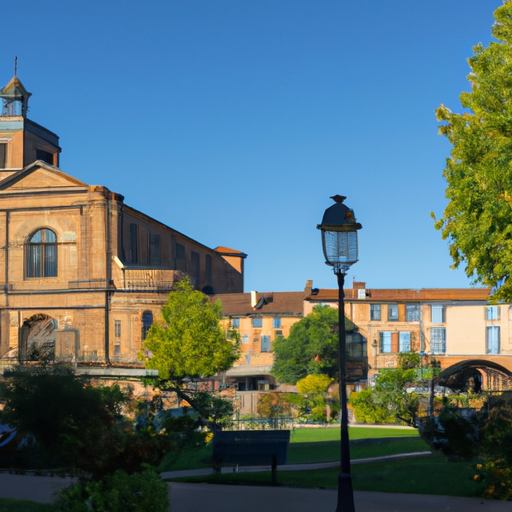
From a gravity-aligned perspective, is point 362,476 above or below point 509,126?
below

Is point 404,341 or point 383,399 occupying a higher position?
point 404,341

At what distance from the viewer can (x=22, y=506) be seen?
14188 millimetres

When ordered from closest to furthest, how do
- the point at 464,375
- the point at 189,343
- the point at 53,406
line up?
the point at 53,406
the point at 464,375
the point at 189,343

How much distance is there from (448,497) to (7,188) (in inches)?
2078

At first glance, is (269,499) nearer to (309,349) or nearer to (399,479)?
(399,479)

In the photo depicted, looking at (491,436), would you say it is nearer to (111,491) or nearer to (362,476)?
(362,476)

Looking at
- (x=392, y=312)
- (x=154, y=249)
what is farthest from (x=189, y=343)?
(x=392, y=312)

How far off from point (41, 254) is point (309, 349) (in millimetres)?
22715

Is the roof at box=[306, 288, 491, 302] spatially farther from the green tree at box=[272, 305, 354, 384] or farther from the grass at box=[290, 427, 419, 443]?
the grass at box=[290, 427, 419, 443]

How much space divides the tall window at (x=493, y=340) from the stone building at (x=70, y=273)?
28.0m

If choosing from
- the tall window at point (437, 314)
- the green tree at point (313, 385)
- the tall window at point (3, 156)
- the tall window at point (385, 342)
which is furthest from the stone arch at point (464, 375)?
the tall window at point (3, 156)

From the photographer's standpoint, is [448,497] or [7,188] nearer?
[448,497]

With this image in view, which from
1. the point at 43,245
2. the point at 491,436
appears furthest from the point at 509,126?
the point at 43,245

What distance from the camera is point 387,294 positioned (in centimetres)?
7438
